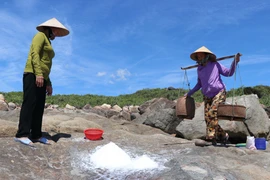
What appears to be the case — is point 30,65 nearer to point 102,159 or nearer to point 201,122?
point 102,159

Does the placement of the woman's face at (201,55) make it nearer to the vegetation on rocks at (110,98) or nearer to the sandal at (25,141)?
the sandal at (25,141)

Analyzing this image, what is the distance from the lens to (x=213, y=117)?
19.9 ft

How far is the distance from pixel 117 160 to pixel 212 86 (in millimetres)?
2369

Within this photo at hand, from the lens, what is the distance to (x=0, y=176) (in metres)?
4.07

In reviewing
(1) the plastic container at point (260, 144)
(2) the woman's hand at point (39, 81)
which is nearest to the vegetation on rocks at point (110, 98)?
(1) the plastic container at point (260, 144)

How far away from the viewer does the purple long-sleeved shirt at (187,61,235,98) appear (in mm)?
6102

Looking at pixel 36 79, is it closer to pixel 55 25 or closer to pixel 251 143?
pixel 55 25

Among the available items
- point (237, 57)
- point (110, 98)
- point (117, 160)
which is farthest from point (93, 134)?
point (110, 98)

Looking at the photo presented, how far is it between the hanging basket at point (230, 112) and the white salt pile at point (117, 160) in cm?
166

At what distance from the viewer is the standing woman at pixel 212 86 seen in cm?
608

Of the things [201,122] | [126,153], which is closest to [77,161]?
[126,153]

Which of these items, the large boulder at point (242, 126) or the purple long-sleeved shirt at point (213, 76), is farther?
the large boulder at point (242, 126)

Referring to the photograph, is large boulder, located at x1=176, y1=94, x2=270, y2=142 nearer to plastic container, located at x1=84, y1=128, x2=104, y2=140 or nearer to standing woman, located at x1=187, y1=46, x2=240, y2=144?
standing woman, located at x1=187, y1=46, x2=240, y2=144

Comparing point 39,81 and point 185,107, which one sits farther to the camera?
point 185,107
